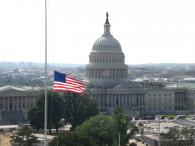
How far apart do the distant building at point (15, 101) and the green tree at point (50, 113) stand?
2697 centimetres

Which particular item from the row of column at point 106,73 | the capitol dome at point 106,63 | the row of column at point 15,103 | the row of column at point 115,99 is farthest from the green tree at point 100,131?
the row of column at point 106,73

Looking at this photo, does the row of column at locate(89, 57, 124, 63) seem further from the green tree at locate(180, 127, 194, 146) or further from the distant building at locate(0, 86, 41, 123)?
the green tree at locate(180, 127, 194, 146)

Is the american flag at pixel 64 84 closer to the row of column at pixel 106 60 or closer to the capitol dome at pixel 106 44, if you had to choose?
the row of column at pixel 106 60

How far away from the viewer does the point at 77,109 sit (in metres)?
105

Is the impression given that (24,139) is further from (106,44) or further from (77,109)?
(106,44)

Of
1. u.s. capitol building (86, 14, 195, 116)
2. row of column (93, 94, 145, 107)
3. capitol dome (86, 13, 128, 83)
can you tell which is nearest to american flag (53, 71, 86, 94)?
u.s. capitol building (86, 14, 195, 116)

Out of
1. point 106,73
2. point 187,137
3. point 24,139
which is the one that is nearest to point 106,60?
point 106,73

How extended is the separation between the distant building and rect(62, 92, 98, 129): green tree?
26561mm

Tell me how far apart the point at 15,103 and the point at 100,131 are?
62.2 metres

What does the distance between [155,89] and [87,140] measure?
80064 mm

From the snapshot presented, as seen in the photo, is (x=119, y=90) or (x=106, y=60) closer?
(x=119, y=90)

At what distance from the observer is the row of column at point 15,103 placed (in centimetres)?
13638

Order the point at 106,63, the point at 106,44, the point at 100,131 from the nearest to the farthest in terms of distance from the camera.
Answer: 1. the point at 100,131
2. the point at 106,63
3. the point at 106,44

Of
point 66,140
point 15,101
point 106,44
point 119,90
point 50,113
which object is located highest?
point 106,44
